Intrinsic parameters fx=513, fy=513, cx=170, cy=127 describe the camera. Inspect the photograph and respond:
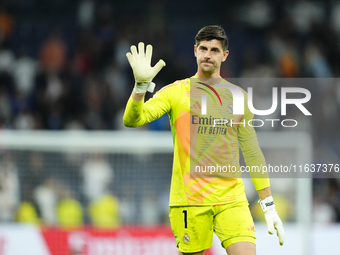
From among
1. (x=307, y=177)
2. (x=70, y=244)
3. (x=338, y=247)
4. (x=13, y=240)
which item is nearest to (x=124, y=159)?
(x=70, y=244)

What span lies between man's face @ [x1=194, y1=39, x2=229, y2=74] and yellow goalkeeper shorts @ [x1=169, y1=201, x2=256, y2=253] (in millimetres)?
1175

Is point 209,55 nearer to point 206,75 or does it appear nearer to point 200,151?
point 206,75

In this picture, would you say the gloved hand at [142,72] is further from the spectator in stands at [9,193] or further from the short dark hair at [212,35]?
the spectator in stands at [9,193]

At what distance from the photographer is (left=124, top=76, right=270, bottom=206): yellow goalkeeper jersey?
4336 millimetres

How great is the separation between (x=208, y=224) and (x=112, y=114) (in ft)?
20.1

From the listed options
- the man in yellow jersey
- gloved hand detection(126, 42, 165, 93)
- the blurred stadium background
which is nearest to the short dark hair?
the man in yellow jersey

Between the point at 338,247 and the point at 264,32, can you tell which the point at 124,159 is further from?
the point at 264,32

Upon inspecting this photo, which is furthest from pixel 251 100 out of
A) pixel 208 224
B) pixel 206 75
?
pixel 208 224

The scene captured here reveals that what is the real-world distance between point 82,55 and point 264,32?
14.7ft

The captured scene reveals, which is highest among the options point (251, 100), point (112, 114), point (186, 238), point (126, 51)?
point (126, 51)

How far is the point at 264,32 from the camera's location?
12.6m

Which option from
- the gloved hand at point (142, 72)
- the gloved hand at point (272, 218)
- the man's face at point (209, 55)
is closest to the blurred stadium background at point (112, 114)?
the gloved hand at point (272, 218)

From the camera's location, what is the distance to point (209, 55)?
431 centimetres

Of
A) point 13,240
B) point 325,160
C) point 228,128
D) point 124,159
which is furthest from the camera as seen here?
point 325,160
